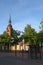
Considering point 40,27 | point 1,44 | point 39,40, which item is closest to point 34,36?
point 39,40

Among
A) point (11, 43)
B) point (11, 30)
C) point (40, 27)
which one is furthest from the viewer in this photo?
point (11, 30)

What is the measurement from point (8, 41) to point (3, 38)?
3.38 metres

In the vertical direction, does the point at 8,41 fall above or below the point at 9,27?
below

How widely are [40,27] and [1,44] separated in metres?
34.5

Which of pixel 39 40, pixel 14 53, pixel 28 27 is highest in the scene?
pixel 28 27

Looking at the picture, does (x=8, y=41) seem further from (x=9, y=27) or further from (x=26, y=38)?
(x=9, y=27)

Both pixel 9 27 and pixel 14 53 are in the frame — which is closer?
pixel 14 53

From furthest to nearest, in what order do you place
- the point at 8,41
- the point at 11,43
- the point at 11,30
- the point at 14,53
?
the point at 11,30 → the point at 11,43 → the point at 8,41 → the point at 14,53

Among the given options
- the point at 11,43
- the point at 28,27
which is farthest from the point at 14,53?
the point at 11,43

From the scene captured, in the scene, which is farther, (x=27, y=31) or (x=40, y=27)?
(x=27, y=31)

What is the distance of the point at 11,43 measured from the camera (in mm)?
87438

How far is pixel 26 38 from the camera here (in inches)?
2822

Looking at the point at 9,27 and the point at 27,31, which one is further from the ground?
the point at 9,27

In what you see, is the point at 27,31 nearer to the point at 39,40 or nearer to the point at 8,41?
the point at 39,40
